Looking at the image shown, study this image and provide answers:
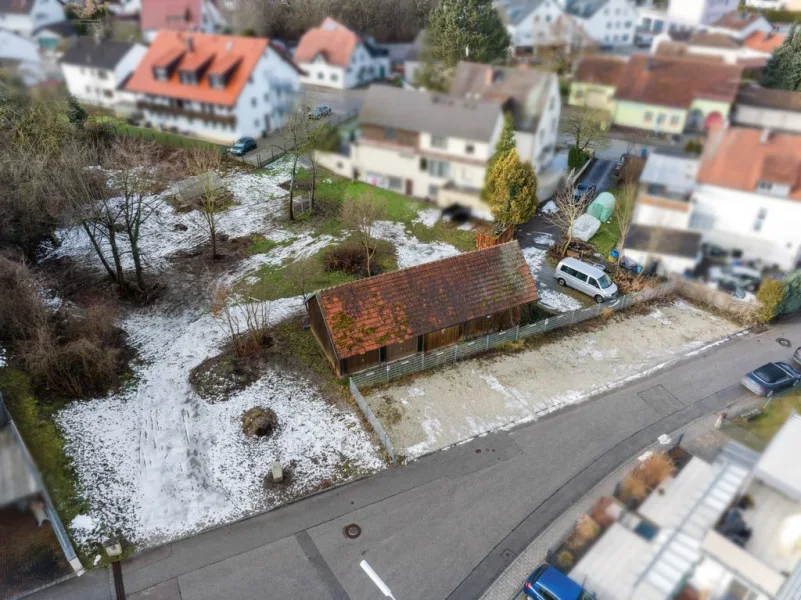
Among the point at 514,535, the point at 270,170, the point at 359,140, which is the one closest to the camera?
the point at 514,535

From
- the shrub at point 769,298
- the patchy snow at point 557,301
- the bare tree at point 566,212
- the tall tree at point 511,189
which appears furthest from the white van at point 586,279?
the shrub at point 769,298

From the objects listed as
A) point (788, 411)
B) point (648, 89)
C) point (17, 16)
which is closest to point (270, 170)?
point (17, 16)

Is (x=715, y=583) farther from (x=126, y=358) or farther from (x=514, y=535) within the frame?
(x=126, y=358)

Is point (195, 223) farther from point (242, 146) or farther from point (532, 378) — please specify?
point (532, 378)

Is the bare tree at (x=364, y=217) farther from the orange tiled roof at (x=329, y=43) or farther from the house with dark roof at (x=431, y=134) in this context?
the orange tiled roof at (x=329, y=43)

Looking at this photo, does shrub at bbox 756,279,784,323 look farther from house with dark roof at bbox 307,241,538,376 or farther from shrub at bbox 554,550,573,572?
shrub at bbox 554,550,573,572

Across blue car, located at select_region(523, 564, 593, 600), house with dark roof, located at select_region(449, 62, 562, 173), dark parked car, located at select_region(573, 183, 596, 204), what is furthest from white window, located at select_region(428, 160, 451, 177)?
blue car, located at select_region(523, 564, 593, 600)
